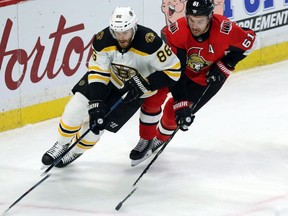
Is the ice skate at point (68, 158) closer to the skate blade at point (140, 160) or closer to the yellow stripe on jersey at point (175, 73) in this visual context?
the skate blade at point (140, 160)

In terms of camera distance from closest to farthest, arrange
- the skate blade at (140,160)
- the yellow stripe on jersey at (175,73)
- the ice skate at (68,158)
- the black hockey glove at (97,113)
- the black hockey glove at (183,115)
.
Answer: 1. the black hockey glove at (97,113)
2. the yellow stripe on jersey at (175,73)
3. the black hockey glove at (183,115)
4. the ice skate at (68,158)
5. the skate blade at (140,160)

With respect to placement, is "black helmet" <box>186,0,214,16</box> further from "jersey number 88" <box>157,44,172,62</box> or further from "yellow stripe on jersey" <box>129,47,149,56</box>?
"yellow stripe on jersey" <box>129,47,149,56</box>

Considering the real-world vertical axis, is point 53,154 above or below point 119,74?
below

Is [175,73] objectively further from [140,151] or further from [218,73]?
[140,151]

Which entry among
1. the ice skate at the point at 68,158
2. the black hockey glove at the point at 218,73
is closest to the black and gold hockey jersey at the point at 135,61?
the black hockey glove at the point at 218,73

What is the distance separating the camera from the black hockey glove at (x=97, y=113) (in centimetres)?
559

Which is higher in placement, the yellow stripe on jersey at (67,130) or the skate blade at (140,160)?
the yellow stripe on jersey at (67,130)

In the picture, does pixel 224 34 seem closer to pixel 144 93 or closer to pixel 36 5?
pixel 144 93

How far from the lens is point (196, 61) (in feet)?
19.9

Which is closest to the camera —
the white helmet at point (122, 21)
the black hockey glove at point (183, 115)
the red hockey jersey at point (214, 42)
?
the white helmet at point (122, 21)

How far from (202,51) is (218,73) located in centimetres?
16

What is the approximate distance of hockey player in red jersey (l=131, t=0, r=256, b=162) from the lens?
19.4 feet

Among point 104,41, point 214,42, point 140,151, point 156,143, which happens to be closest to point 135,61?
point 104,41

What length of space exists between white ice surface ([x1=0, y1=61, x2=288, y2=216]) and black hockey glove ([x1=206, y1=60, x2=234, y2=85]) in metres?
0.56
